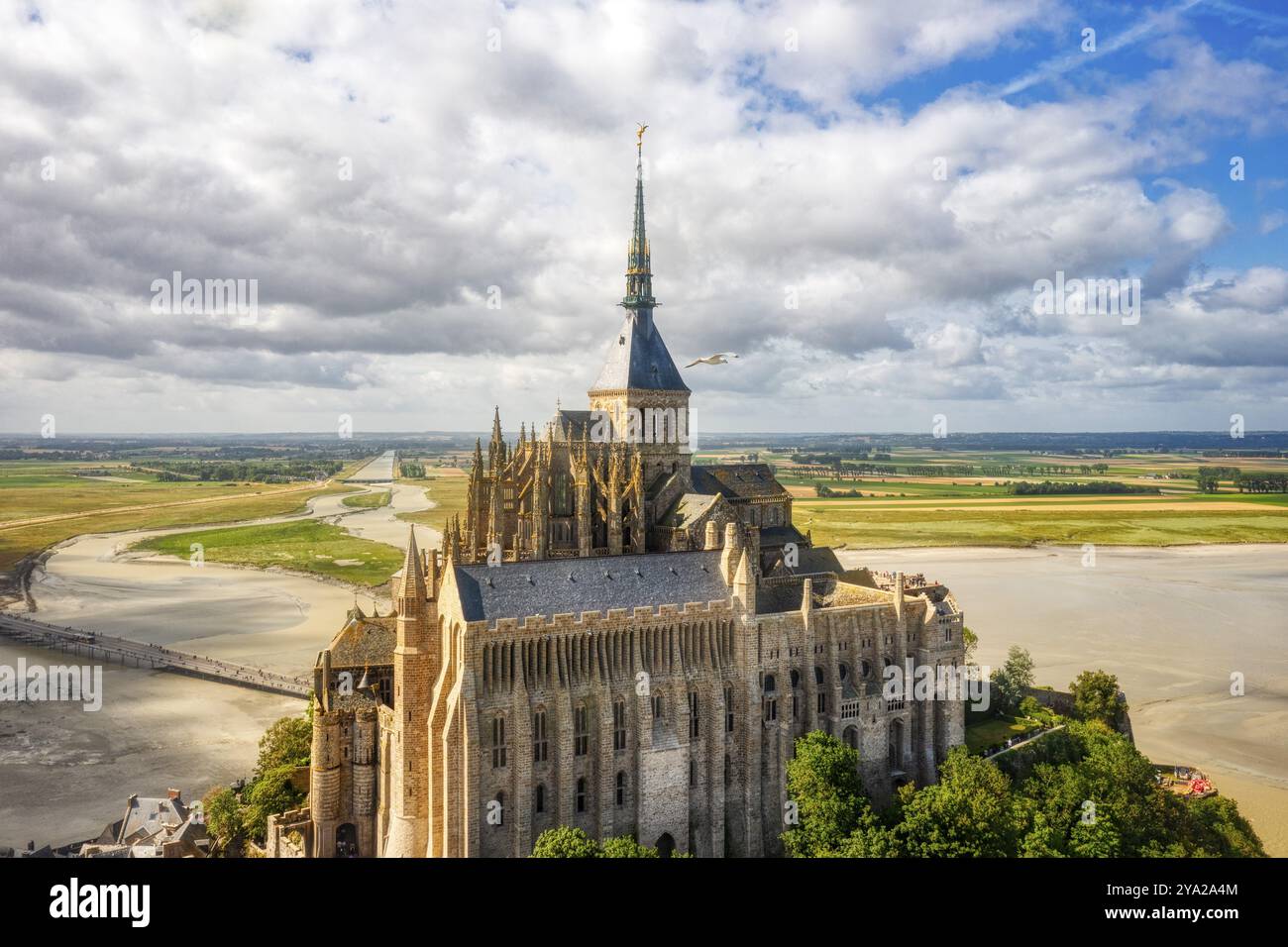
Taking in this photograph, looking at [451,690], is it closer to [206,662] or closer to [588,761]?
[588,761]

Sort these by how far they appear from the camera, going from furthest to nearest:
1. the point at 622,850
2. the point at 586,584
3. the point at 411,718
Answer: the point at 586,584
the point at 411,718
the point at 622,850

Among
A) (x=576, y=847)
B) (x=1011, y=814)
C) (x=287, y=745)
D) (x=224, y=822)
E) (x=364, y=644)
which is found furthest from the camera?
(x=287, y=745)

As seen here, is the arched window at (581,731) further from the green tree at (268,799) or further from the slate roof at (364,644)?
the green tree at (268,799)

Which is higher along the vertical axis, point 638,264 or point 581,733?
point 638,264

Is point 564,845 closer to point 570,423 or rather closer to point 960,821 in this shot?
point 960,821

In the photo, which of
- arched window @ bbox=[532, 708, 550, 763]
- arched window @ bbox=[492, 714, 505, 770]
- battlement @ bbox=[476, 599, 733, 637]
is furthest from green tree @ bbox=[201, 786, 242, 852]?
battlement @ bbox=[476, 599, 733, 637]

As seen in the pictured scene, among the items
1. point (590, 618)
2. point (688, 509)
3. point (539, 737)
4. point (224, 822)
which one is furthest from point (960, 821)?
Result: point (224, 822)
